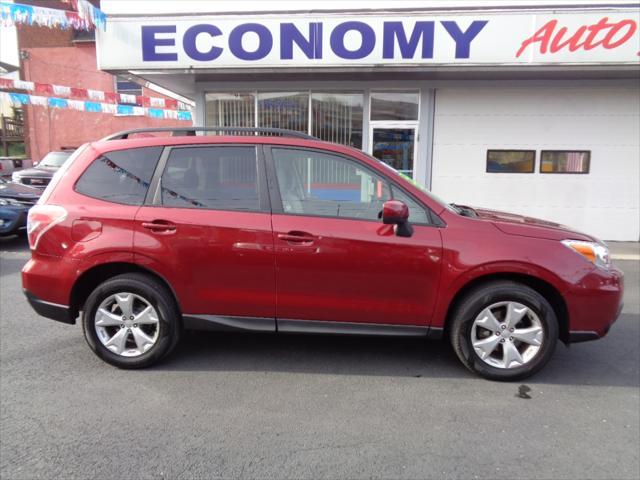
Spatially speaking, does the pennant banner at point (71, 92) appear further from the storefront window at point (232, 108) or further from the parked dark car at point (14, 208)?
the storefront window at point (232, 108)

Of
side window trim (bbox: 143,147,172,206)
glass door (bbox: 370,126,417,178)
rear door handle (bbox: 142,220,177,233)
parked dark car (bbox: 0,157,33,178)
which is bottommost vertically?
rear door handle (bbox: 142,220,177,233)

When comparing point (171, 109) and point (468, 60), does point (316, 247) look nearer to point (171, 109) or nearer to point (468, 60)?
point (468, 60)

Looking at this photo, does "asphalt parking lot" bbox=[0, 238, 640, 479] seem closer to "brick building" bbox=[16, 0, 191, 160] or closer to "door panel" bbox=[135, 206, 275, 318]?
"door panel" bbox=[135, 206, 275, 318]

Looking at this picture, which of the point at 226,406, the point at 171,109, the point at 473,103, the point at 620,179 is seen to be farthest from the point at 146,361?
the point at 171,109

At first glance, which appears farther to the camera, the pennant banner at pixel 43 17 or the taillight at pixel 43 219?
the pennant banner at pixel 43 17

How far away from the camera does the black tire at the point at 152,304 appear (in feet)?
11.7

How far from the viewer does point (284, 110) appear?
10.1m

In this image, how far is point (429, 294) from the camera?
3.44 m

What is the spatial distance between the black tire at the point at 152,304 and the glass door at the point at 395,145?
7031mm

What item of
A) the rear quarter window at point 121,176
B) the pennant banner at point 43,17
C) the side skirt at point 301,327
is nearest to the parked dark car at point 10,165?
the pennant banner at point 43,17

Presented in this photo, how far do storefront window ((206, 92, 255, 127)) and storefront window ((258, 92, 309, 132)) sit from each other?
0.22 meters

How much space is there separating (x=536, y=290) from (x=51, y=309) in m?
3.74

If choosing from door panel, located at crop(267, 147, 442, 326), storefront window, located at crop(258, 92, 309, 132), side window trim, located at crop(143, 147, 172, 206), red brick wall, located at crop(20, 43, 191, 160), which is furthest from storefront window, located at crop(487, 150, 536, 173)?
red brick wall, located at crop(20, 43, 191, 160)

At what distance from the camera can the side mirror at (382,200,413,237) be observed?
10.7 feet
